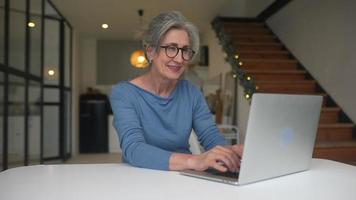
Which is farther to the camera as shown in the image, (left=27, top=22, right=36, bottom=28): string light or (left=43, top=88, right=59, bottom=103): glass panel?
(left=43, top=88, right=59, bottom=103): glass panel

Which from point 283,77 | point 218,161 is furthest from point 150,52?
point 283,77

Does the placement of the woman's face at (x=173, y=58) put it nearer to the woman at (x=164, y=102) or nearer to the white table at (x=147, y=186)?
the woman at (x=164, y=102)

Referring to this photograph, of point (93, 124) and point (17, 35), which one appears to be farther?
point (93, 124)

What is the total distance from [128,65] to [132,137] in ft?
26.4

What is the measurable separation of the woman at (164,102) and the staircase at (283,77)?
8.66 feet

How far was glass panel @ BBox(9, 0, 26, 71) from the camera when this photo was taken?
433 centimetres

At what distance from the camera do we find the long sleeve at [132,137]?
1234 mm

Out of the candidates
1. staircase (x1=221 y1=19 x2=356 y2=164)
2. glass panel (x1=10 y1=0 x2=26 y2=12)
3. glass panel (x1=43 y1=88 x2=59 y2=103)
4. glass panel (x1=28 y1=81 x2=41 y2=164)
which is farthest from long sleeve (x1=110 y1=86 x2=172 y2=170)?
glass panel (x1=43 y1=88 x2=59 y2=103)

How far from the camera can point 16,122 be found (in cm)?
456

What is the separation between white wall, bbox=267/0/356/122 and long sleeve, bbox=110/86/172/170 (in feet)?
11.7

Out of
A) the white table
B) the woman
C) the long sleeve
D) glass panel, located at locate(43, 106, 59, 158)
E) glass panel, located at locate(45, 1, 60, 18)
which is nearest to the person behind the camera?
the white table

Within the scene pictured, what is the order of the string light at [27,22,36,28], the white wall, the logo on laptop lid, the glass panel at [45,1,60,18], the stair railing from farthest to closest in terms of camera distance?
the glass panel at [45,1,60,18] < the string light at [27,22,36,28] < the stair railing < the white wall < the logo on laptop lid

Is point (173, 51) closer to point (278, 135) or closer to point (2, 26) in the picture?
point (278, 135)

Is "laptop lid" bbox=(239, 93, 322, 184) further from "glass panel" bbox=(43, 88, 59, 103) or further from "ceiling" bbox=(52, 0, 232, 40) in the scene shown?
"glass panel" bbox=(43, 88, 59, 103)
